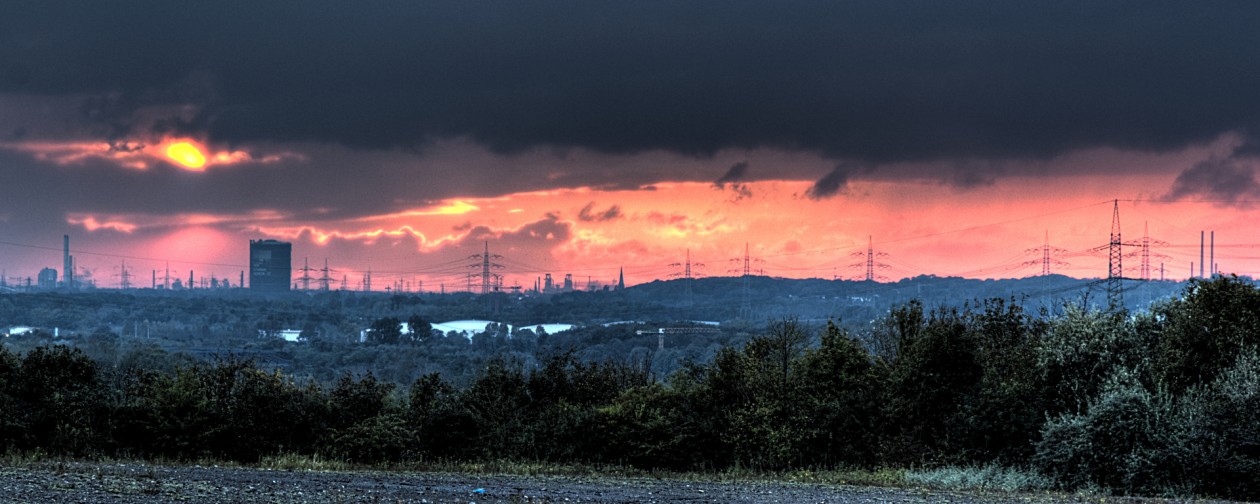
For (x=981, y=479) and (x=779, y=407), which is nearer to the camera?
(x=981, y=479)

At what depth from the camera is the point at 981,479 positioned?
3491 cm

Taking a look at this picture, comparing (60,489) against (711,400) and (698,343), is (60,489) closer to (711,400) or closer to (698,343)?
(711,400)

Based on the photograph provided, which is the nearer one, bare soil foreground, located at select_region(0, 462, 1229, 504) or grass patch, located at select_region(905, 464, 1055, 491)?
bare soil foreground, located at select_region(0, 462, 1229, 504)

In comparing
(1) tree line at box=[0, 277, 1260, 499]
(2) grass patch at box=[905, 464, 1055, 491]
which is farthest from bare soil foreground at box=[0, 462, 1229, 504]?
(1) tree line at box=[0, 277, 1260, 499]

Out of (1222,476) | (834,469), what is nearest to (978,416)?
(834,469)

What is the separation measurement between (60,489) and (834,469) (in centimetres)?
2453

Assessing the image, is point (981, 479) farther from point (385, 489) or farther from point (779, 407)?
point (385, 489)

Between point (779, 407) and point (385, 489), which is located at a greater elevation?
point (779, 407)

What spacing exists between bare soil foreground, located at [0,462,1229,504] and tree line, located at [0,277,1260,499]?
5015 mm

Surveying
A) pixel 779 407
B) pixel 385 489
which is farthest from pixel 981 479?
pixel 385 489

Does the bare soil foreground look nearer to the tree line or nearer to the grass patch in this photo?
the grass patch

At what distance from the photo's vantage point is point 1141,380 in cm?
3750

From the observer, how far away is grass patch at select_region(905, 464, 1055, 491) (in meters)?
33.8

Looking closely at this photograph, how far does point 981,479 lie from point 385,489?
19.2 meters
